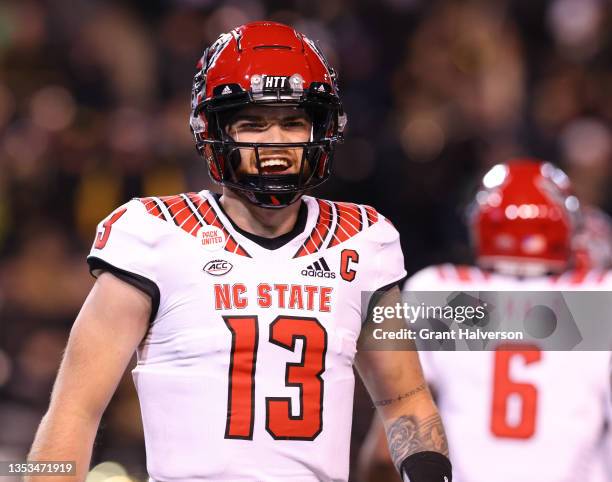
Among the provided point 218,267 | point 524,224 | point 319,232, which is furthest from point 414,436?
point 524,224

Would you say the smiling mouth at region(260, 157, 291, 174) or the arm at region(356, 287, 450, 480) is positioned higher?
the smiling mouth at region(260, 157, 291, 174)

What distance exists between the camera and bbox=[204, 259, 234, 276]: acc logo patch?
9.59 feet

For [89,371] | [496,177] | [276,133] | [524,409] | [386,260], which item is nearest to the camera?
[89,371]

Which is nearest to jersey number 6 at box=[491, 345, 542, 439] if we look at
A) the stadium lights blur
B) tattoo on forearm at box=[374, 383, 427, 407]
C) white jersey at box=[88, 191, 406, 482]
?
the stadium lights blur

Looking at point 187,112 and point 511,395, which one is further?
point 187,112

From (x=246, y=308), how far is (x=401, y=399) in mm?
553

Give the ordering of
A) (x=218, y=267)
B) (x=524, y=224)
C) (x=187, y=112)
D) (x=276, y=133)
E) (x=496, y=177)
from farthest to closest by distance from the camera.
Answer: (x=187, y=112)
(x=496, y=177)
(x=524, y=224)
(x=276, y=133)
(x=218, y=267)

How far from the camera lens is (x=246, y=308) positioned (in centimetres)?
291

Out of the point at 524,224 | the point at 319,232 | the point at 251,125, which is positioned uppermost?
the point at 524,224

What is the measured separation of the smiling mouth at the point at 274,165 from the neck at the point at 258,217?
0.37ft

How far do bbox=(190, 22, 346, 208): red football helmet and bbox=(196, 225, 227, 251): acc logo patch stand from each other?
12 centimetres

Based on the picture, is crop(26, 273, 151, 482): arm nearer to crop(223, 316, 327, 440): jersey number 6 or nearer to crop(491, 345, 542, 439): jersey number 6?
crop(223, 316, 327, 440): jersey number 6

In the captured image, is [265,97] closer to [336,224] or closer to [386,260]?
[336,224]

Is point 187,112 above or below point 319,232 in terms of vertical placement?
above
